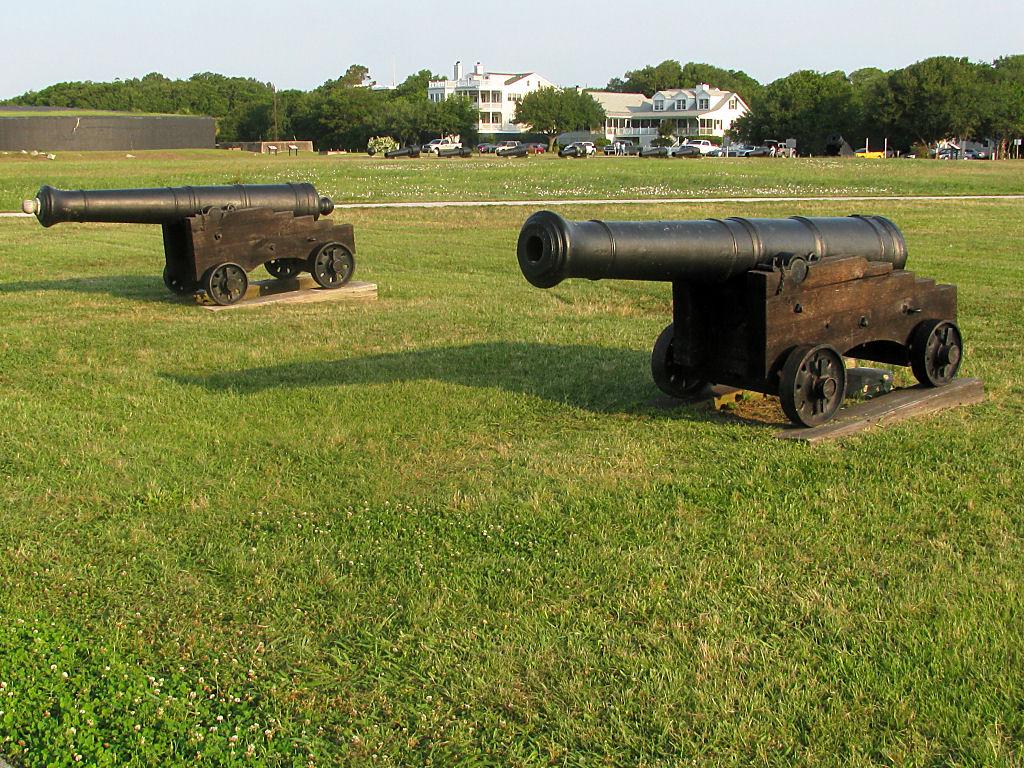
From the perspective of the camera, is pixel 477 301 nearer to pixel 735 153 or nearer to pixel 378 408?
pixel 378 408

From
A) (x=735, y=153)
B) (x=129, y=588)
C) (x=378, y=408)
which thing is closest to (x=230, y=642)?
(x=129, y=588)

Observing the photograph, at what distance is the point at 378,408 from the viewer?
22.5 ft

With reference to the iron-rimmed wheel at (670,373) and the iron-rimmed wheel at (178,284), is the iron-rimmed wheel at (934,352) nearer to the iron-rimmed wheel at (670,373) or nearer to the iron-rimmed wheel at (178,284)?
the iron-rimmed wheel at (670,373)

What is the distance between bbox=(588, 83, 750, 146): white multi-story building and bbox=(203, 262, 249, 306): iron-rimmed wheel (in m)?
112

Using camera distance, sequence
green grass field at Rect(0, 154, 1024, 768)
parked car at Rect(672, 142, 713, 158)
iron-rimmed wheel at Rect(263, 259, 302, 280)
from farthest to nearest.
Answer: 1. parked car at Rect(672, 142, 713, 158)
2. iron-rimmed wheel at Rect(263, 259, 302, 280)
3. green grass field at Rect(0, 154, 1024, 768)

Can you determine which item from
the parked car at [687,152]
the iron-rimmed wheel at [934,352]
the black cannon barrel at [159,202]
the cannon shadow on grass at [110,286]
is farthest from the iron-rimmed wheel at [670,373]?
the parked car at [687,152]

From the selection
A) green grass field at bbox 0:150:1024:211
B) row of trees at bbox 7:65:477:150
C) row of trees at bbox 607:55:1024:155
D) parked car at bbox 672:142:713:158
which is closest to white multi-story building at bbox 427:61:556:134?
row of trees at bbox 7:65:477:150

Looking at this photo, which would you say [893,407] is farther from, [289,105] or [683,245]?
[289,105]

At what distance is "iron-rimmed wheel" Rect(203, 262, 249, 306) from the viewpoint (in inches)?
442

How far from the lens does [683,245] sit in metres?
5.60

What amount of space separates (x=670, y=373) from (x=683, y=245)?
47.0 inches

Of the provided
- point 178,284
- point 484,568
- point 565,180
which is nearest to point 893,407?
point 484,568

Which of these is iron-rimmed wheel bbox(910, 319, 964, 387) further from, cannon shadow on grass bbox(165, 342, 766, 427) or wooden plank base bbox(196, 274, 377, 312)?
wooden plank base bbox(196, 274, 377, 312)

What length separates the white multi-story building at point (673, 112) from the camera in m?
122
